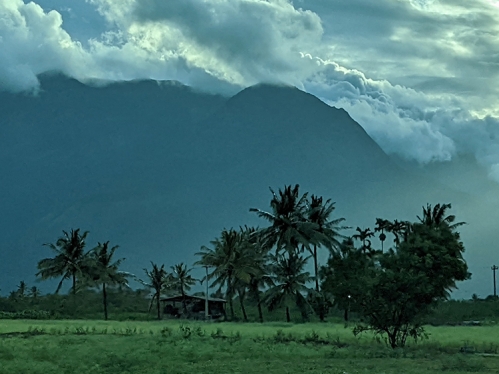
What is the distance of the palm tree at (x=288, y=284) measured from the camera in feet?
226

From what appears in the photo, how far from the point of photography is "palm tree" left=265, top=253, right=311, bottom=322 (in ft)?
226

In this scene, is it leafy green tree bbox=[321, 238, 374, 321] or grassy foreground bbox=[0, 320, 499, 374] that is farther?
leafy green tree bbox=[321, 238, 374, 321]

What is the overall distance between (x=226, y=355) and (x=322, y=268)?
10.4m

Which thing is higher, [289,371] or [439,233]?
[439,233]

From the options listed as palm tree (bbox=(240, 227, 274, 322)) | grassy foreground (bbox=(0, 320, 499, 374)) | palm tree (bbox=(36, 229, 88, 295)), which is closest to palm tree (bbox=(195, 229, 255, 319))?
palm tree (bbox=(240, 227, 274, 322))

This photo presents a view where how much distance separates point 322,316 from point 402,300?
119ft

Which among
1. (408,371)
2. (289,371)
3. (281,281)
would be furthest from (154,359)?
(281,281)

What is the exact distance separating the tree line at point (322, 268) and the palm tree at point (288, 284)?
9 centimetres

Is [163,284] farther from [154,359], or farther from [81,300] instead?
[154,359]

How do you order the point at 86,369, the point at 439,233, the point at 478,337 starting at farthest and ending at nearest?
the point at 478,337 < the point at 439,233 < the point at 86,369

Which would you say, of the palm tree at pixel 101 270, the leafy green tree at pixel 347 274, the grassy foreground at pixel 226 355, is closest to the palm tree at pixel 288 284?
the palm tree at pixel 101 270

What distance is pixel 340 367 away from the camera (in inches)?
1110

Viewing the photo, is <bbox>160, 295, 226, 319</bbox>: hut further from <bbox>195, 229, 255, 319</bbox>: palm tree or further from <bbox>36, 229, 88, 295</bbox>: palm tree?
<bbox>36, 229, 88, 295</bbox>: palm tree

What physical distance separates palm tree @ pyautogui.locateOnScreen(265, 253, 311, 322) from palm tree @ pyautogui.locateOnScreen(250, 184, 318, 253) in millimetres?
1437
